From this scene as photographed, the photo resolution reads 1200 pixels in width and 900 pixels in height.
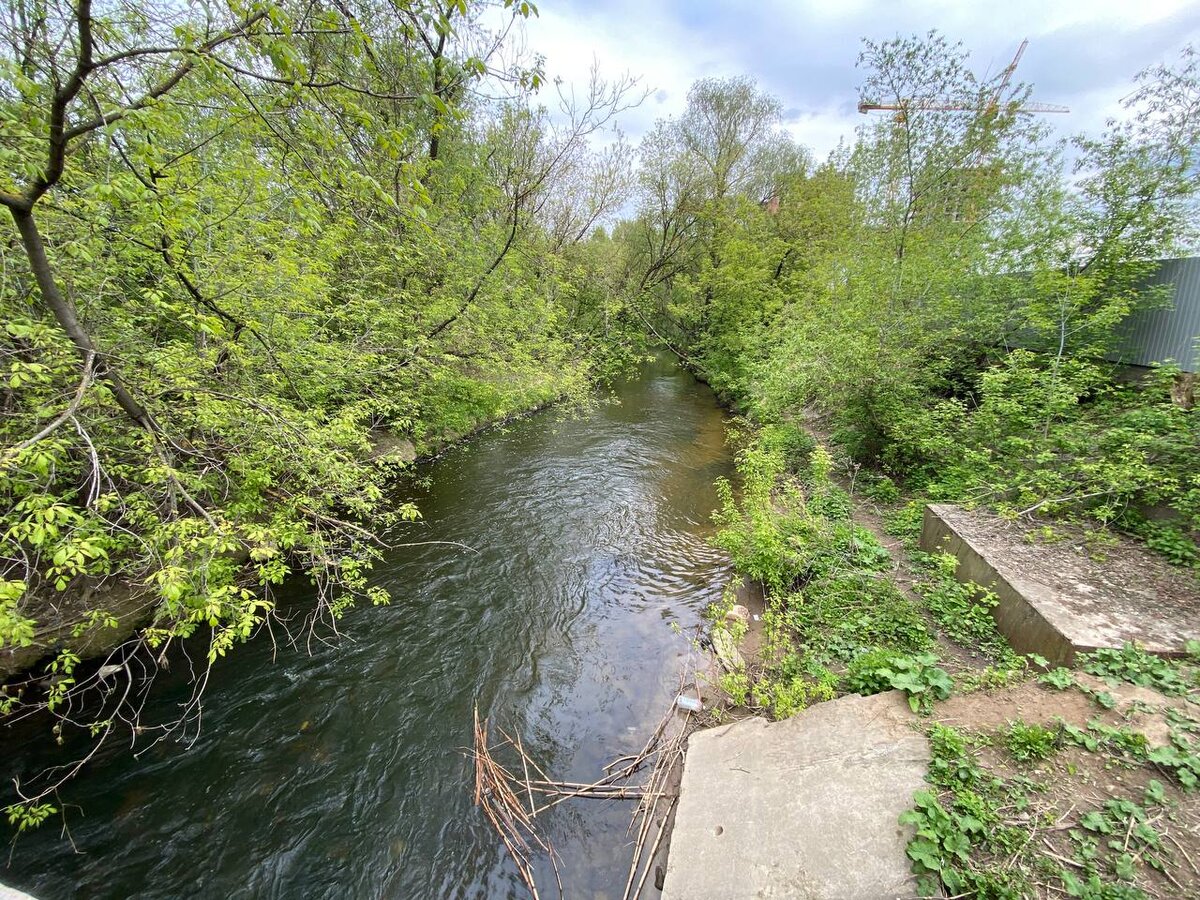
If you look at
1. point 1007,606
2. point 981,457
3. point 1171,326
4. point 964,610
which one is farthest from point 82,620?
point 1171,326

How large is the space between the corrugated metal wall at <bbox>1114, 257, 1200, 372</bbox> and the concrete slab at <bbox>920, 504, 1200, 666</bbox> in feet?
14.7

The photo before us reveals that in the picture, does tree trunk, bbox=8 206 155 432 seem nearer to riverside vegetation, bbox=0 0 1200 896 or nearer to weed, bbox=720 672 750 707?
riverside vegetation, bbox=0 0 1200 896

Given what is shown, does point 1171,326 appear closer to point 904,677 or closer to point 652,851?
point 904,677

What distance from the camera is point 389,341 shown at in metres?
8.31

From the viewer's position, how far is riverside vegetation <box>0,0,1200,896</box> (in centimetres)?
306

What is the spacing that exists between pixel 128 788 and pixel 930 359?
40.3 feet

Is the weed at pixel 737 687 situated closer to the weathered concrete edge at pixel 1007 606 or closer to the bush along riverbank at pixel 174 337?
the weathered concrete edge at pixel 1007 606

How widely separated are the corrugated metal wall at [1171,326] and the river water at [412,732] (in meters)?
7.83

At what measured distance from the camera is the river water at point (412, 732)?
130 inches

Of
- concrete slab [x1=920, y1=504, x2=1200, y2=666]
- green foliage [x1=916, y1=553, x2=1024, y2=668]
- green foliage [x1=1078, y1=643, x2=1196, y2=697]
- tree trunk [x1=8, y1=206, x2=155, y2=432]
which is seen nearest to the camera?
tree trunk [x1=8, y1=206, x2=155, y2=432]

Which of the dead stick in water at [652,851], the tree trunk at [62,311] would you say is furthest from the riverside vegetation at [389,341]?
the dead stick in water at [652,851]

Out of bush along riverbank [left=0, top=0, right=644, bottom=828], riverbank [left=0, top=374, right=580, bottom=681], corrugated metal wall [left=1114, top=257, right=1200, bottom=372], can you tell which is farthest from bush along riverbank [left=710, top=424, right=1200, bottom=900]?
corrugated metal wall [left=1114, top=257, right=1200, bottom=372]

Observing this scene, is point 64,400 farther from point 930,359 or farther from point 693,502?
point 930,359

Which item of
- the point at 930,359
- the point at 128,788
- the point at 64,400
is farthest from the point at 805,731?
the point at 930,359
